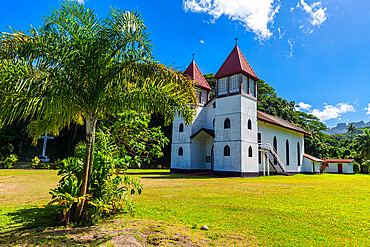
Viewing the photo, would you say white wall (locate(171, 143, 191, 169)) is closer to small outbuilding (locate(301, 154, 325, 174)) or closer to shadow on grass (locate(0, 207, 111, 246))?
small outbuilding (locate(301, 154, 325, 174))

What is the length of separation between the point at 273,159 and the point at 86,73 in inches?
919

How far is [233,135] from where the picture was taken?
21.0m

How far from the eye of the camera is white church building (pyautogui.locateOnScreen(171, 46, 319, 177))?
825 inches

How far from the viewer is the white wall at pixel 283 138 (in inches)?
992

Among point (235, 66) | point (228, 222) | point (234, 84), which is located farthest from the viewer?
point (235, 66)

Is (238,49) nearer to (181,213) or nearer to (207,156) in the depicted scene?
(207,156)

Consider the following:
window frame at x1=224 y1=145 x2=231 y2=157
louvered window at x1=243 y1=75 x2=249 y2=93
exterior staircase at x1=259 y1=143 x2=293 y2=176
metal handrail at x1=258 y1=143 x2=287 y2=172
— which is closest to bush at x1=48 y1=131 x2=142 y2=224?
window frame at x1=224 y1=145 x2=231 y2=157

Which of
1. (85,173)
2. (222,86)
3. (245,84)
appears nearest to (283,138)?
(245,84)

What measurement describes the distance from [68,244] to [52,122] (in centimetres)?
269

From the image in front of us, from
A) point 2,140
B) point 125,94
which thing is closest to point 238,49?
point 125,94

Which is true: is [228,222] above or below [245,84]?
below

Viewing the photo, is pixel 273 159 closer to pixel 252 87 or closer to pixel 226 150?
pixel 226 150

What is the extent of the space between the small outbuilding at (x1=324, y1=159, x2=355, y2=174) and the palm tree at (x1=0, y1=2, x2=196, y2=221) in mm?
38269

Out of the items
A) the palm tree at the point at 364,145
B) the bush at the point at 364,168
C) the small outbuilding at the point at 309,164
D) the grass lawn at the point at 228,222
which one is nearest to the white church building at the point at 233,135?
the small outbuilding at the point at 309,164
